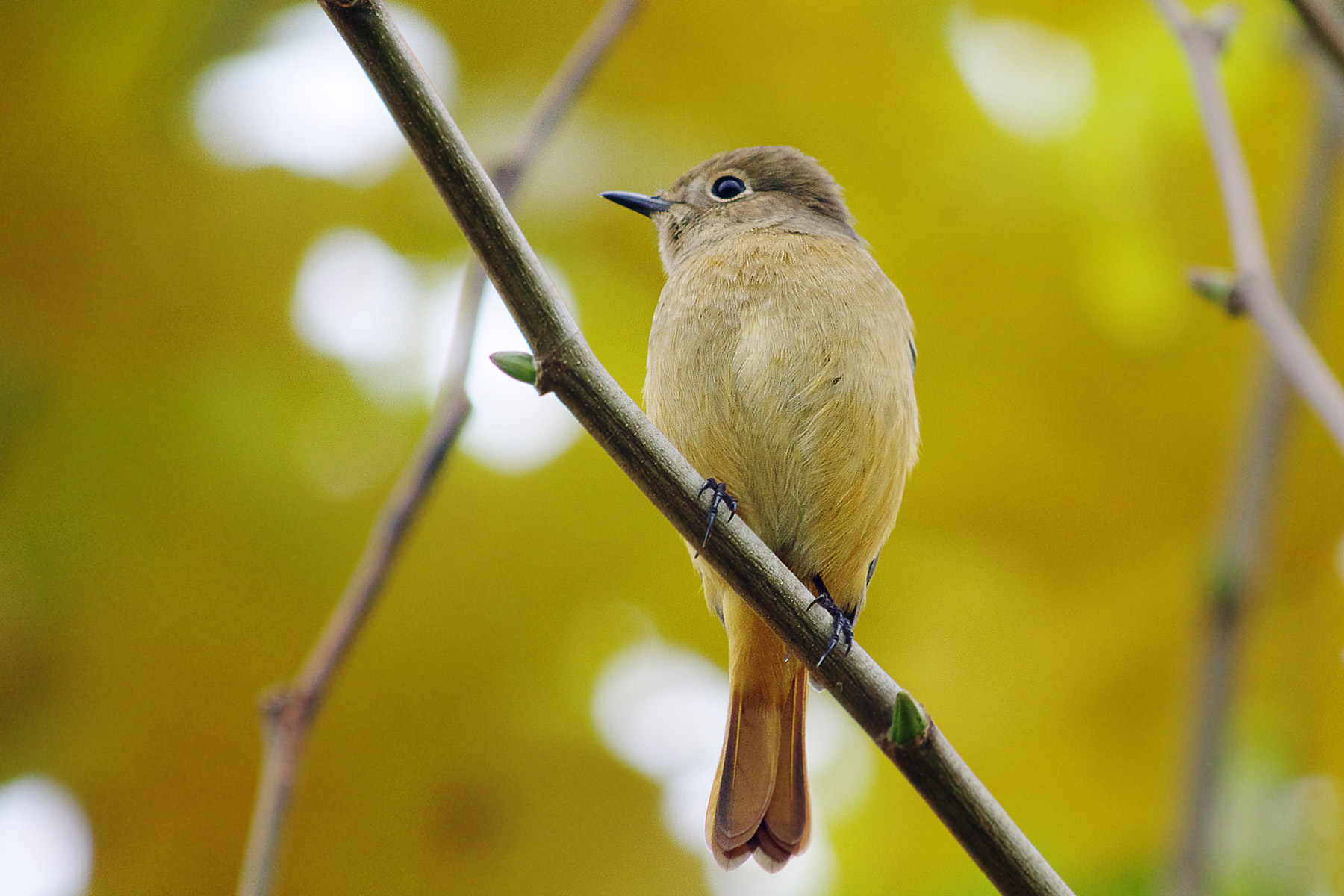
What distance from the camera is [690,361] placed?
9.84 ft

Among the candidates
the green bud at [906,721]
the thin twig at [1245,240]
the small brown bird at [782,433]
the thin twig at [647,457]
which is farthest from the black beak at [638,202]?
the green bud at [906,721]

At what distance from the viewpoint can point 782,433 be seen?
9.65 feet

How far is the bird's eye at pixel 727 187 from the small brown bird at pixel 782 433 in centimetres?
69

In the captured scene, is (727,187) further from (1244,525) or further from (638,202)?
(1244,525)

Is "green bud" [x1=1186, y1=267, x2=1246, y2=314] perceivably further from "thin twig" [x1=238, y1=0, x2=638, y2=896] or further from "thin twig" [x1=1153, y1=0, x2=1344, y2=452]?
"thin twig" [x1=238, y1=0, x2=638, y2=896]

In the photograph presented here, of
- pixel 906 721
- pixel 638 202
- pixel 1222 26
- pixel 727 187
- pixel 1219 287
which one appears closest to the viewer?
pixel 906 721

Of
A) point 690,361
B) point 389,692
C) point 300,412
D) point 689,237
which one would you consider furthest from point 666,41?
point 389,692

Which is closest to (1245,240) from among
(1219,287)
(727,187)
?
(1219,287)

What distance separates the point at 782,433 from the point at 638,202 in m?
1.11

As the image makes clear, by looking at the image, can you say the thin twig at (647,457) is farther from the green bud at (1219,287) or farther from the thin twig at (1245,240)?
the green bud at (1219,287)

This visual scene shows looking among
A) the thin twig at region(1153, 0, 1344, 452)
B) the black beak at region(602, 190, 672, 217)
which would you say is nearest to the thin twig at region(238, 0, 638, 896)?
the black beak at region(602, 190, 672, 217)

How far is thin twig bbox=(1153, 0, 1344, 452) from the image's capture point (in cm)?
206

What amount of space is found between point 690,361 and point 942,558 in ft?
3.98

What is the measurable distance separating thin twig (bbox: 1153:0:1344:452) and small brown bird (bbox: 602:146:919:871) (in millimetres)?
906
